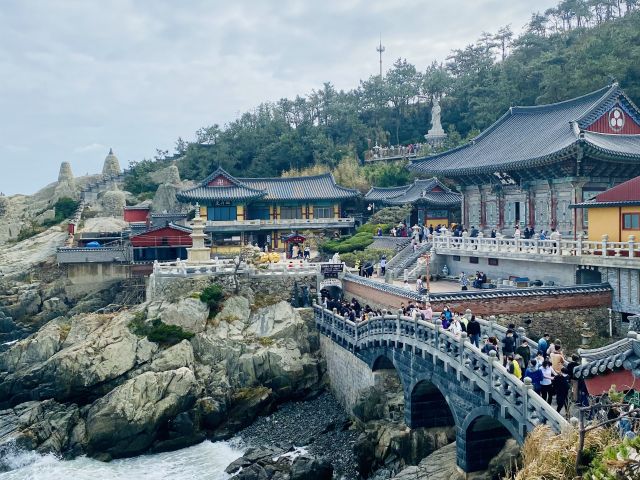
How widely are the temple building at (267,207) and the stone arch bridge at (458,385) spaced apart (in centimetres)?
3100

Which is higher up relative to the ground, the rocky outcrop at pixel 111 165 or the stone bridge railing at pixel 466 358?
the rocky outcrop at pixel 111 165

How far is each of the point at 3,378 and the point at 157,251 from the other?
59.0 ft

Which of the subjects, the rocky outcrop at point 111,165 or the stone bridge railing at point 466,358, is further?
the rocky outcrop at point 111,165

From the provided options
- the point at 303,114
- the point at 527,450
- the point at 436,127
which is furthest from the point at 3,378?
the point at 303,114

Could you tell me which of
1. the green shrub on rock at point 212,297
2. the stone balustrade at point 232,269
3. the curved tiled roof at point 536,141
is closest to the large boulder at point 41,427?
the green shrub on rock at point 212,297

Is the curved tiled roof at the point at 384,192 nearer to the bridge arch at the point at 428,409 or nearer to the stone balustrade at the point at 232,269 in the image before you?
the stone balustrade at the point at 232,269

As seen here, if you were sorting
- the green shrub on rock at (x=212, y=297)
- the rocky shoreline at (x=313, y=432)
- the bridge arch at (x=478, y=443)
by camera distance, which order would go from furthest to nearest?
the green shrub on rock at (x=212, y=297)
the rocky shoreline at (x=313, y=432)
the bridge arch at (x=478, y=443)

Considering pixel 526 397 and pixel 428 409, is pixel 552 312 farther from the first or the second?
pixel 526 397

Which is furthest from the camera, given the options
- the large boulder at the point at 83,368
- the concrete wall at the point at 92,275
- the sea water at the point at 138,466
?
the concrete wall at the point at 92,275

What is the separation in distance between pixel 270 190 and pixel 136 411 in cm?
3640

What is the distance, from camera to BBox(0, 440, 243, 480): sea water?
89.6 ft

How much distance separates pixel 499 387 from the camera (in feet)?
57.4

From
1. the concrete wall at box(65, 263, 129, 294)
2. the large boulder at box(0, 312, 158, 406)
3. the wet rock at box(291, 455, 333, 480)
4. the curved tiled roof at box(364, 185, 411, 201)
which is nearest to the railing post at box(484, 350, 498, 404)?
the wet rock at box(291, 455, 333, 480)

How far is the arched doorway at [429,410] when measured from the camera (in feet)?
79.7
